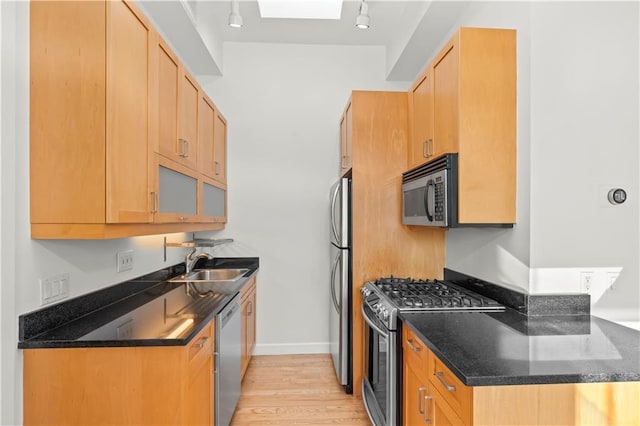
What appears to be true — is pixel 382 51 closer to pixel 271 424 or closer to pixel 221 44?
pixel 221 44

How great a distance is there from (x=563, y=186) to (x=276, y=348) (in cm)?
303

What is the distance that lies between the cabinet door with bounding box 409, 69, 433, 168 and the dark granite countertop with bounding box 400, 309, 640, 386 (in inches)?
43.3

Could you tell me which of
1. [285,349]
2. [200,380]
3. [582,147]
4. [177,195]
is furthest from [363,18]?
[285,349]

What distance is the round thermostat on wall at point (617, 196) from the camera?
6.49 feet

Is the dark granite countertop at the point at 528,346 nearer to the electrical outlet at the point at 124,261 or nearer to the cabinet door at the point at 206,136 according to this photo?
the electrical outlet at the point at 124,261

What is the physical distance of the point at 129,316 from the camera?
1.99 metres

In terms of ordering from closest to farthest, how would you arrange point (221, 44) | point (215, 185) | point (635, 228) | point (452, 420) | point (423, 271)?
point (452, 420) → point (635, 228) → point (423, 271) → point (215, 185) → point (221, 44)

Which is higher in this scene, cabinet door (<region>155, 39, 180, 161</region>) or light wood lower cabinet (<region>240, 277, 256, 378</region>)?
cabinet door (<region>155, 39, 180, 161</region>)

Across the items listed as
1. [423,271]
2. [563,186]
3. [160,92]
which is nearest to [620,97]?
[563,186]

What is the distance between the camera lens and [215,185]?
3385 millimetres

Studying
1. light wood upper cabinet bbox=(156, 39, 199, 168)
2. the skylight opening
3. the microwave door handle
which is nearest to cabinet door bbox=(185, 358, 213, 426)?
light wood upper cabinet bbox=(156, 39, 199, 168)

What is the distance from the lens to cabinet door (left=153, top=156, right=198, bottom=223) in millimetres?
2086

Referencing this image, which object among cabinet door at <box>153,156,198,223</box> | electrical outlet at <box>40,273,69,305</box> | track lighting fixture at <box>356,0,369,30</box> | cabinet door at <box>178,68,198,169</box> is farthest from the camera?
track lighting fixture at <box>356,0,369,30</box>

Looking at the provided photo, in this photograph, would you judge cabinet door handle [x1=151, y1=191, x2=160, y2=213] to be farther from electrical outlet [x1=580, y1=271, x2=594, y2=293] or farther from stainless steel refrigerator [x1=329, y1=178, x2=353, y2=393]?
electrical outlet [x1=580, y1=271, x2=594, y2=293]
